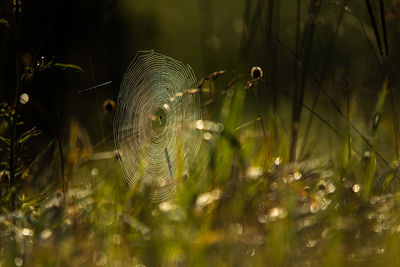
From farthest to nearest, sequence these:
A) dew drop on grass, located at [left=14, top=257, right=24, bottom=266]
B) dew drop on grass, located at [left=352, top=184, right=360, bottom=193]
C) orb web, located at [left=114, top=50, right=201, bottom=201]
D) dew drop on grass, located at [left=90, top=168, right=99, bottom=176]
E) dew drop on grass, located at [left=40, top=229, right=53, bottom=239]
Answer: orb web, located at [left=114, top=50, right=201, bottom=201], dew drop on grass, located at [left=90, top=168, right=99, bottom=176], dew drop on grass, located at [left=352, top=184, right=360, bottom=193], dew drop on grass, located at [left=40, top=229, right=53, bottom=239], dew drop on grass, located at [left=14, top=257, right=24, bottom=266]

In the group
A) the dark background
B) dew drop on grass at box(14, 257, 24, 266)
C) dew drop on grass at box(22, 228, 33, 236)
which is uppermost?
dew drop on grass at box(14, 257, 24, 266)

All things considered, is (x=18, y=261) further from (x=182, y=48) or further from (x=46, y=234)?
(x=182, y=48)

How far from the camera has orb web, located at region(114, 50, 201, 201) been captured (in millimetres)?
3117

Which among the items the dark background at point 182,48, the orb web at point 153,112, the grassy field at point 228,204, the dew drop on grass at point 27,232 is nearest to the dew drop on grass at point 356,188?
the grassy field at point 228,204

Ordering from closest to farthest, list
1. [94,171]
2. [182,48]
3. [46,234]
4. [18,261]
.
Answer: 1. [18,261]
2. [46,234]
3. [94,171]
4. [182,48]

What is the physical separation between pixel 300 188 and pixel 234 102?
37 cm

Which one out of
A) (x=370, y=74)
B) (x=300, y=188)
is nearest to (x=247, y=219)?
(x=300, y=188)

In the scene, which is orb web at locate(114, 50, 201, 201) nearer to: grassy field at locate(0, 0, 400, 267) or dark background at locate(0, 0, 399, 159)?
dark background at locate(0, 0, 399, 159)

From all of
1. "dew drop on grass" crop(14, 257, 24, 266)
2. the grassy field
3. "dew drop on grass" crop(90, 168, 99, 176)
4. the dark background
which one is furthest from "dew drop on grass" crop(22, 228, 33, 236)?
"dew drop on grass" crop(90, 168, 99, 176)

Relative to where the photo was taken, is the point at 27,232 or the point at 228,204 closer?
the point at 27,232

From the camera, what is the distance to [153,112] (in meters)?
3.46

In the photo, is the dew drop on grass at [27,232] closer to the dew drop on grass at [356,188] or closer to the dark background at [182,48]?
the dark background at [182,48]

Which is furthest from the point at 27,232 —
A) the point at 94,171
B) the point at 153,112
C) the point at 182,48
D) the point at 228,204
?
the point at 182,48

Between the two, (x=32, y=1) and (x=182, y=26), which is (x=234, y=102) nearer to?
(x=32, y=1)
